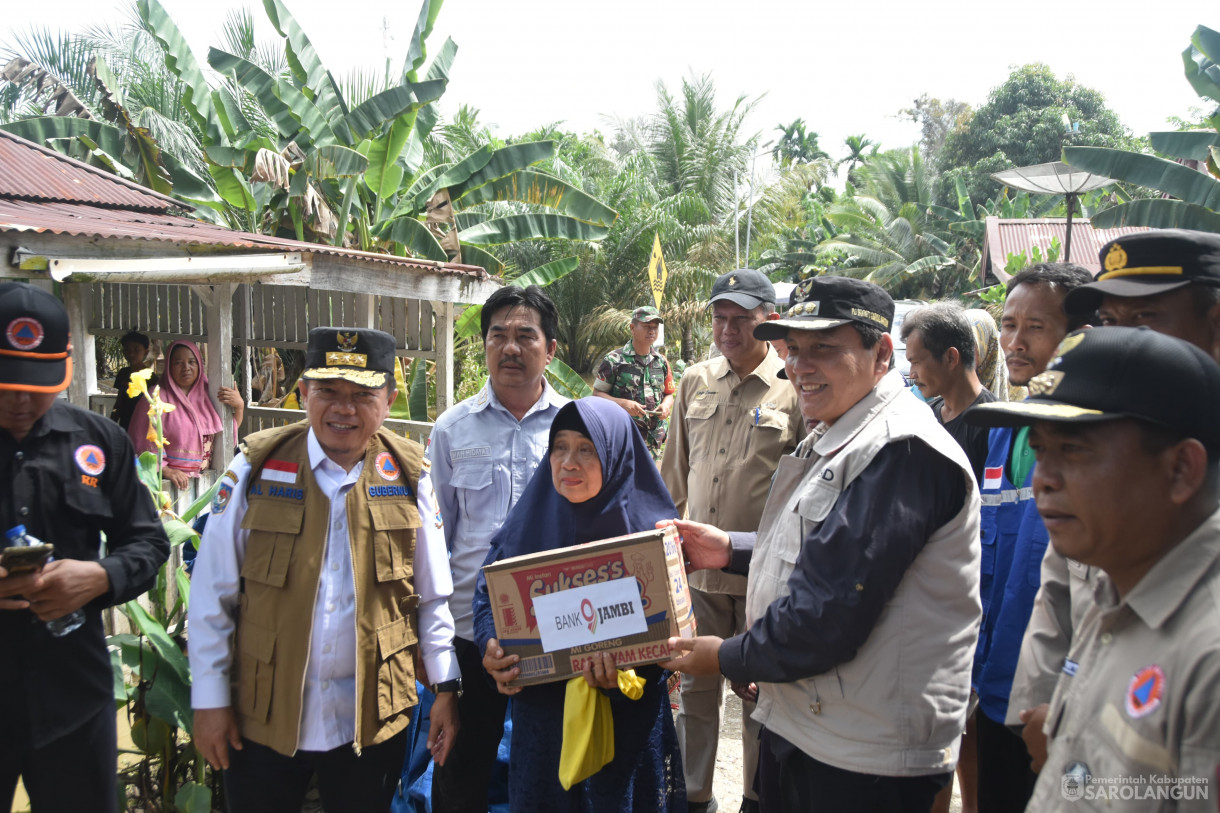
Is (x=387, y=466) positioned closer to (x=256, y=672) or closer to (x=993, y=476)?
(x=256, y=672)

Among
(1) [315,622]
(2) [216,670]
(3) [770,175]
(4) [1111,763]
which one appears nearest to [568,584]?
(1) [315,622]

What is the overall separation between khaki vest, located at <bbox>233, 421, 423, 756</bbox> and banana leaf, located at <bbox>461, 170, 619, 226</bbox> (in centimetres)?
977

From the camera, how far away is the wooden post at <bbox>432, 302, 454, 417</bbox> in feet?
27.5

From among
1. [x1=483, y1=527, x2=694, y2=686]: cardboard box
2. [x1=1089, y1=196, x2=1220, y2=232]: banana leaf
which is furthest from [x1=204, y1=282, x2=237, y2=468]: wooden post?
[x1=1089, y1=196, x2=1220, y2=232]: banana leaf

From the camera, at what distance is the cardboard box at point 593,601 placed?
2.41m

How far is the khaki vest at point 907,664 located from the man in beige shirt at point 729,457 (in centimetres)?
145

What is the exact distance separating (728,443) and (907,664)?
73.8 inches

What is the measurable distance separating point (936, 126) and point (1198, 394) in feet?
187

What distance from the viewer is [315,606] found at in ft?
8.09

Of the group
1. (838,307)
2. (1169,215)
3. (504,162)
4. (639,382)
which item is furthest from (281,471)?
(1169,215)

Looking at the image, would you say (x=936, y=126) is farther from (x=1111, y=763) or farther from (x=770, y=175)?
(x=1111, y=763)

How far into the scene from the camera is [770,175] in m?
25.5

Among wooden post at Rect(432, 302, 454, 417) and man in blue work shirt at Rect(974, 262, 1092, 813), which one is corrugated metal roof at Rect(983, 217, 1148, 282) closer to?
wooden post at Rect(432, 302, 454, 417)

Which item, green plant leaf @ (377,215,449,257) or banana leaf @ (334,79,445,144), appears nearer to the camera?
banana leaf @ (334,79,445,144)
